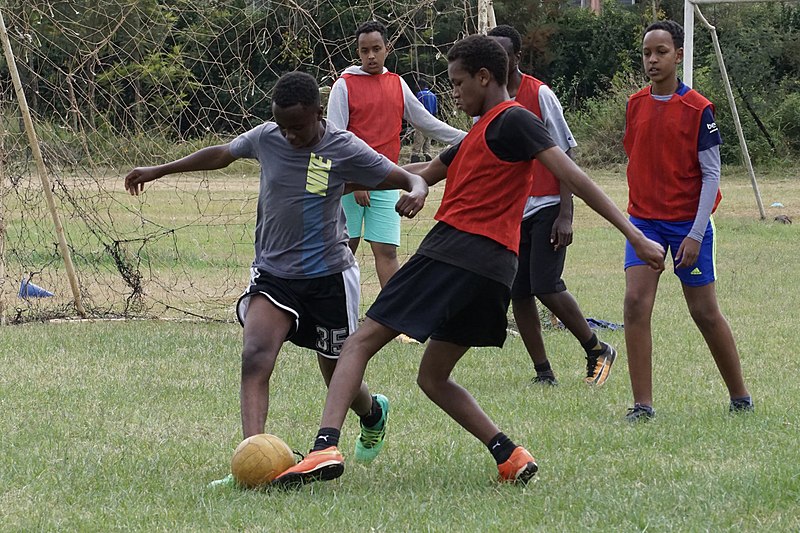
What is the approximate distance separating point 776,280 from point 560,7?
27068 millimetres

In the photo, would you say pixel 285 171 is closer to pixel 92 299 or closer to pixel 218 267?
pixel 92 299

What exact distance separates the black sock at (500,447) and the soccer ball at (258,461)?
838 mm

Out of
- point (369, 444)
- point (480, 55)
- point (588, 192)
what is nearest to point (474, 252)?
point (588, 192)

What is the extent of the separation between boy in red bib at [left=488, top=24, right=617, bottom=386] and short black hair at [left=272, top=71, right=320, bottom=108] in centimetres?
238

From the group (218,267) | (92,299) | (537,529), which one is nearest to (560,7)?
(218,267)

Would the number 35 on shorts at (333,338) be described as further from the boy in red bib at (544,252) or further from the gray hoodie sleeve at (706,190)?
the boy in red bib at (544,252)

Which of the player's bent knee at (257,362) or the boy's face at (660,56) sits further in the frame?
the boy's face at (660,56)

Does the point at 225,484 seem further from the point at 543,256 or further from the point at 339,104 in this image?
the point at 339,104

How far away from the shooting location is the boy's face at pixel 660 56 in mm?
6074

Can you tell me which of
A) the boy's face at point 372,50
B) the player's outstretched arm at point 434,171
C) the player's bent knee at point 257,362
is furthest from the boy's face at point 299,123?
the boy's face at point 372,50

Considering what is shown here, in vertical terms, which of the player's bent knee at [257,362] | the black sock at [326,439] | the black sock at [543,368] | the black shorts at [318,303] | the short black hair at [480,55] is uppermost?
the short black hair at [480,55]

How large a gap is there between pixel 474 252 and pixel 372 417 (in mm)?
1012

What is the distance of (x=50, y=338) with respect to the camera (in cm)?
856

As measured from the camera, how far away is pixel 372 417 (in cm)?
532
